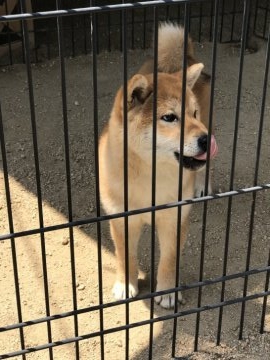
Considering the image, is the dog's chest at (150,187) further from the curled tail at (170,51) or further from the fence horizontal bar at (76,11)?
the fence horizontal bar at (76,11)

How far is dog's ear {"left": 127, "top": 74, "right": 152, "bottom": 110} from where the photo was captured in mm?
2219

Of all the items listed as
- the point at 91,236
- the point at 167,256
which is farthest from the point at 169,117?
the point at 91,236

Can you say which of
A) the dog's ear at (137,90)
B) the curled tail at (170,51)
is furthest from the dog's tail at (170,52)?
the dog's ear at (137,90)

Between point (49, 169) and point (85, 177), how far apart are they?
0.25 metres

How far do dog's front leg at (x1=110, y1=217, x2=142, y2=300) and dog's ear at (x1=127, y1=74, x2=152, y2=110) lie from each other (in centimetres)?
61

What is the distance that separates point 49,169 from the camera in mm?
3711

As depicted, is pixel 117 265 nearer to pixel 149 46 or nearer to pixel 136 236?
pixel 136 236

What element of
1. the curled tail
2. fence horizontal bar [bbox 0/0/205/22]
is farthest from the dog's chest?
fence horizontal bar [bbox 0/0/205/22]

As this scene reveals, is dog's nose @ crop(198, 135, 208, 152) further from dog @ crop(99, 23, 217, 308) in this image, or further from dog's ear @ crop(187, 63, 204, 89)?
dog's ear @ crop(187, 63, 204, 89)

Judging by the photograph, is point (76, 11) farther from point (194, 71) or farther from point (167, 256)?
point (167, 256)

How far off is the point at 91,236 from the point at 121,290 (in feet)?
1.60

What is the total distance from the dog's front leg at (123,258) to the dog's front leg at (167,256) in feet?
0.38

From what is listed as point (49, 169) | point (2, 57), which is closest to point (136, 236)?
point (49, 169)

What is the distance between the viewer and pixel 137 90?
2.31m
